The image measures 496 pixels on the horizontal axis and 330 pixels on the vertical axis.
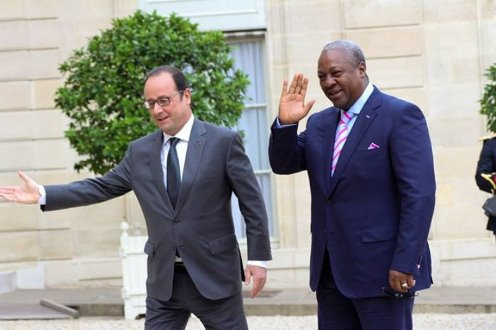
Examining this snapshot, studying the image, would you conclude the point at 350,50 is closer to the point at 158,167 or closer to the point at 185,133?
the point at 185,133

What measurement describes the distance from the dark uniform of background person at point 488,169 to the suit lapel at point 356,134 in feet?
17.7

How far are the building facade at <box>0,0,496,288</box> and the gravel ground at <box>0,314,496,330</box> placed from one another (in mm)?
2495

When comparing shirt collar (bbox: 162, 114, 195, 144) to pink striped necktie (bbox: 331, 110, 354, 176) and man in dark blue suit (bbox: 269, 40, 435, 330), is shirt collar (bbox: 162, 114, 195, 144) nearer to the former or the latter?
man in dark blue suit (bbox: 269, 40, 435, 330)

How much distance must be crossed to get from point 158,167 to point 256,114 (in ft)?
27.7

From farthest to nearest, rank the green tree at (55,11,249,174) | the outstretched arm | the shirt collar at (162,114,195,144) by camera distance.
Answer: the green tree at (55,11,249,174) < the shirt collar at (162,114,195,144) < the outstretched arm

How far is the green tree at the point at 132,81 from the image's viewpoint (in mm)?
11562

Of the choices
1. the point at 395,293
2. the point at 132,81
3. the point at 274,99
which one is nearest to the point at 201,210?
the point at 395,293

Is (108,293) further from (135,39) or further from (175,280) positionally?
(175,280)

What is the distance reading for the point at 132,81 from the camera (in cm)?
1168

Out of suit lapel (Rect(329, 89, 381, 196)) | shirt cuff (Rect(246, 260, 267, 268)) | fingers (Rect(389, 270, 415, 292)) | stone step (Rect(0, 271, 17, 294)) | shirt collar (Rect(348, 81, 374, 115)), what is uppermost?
shirt collar (Rect(348, 81, 374, 115))

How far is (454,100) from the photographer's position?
1421 cm

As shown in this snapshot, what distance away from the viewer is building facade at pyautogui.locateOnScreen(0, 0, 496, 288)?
46.5ft

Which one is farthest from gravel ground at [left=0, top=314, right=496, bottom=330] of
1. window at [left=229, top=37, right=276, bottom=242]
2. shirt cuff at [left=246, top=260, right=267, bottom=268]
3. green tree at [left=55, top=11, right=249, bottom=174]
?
shirt cuff at [left=246, top=260, right=267, bottom=268]

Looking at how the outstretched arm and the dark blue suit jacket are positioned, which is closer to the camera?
the dark blue suit jacket
